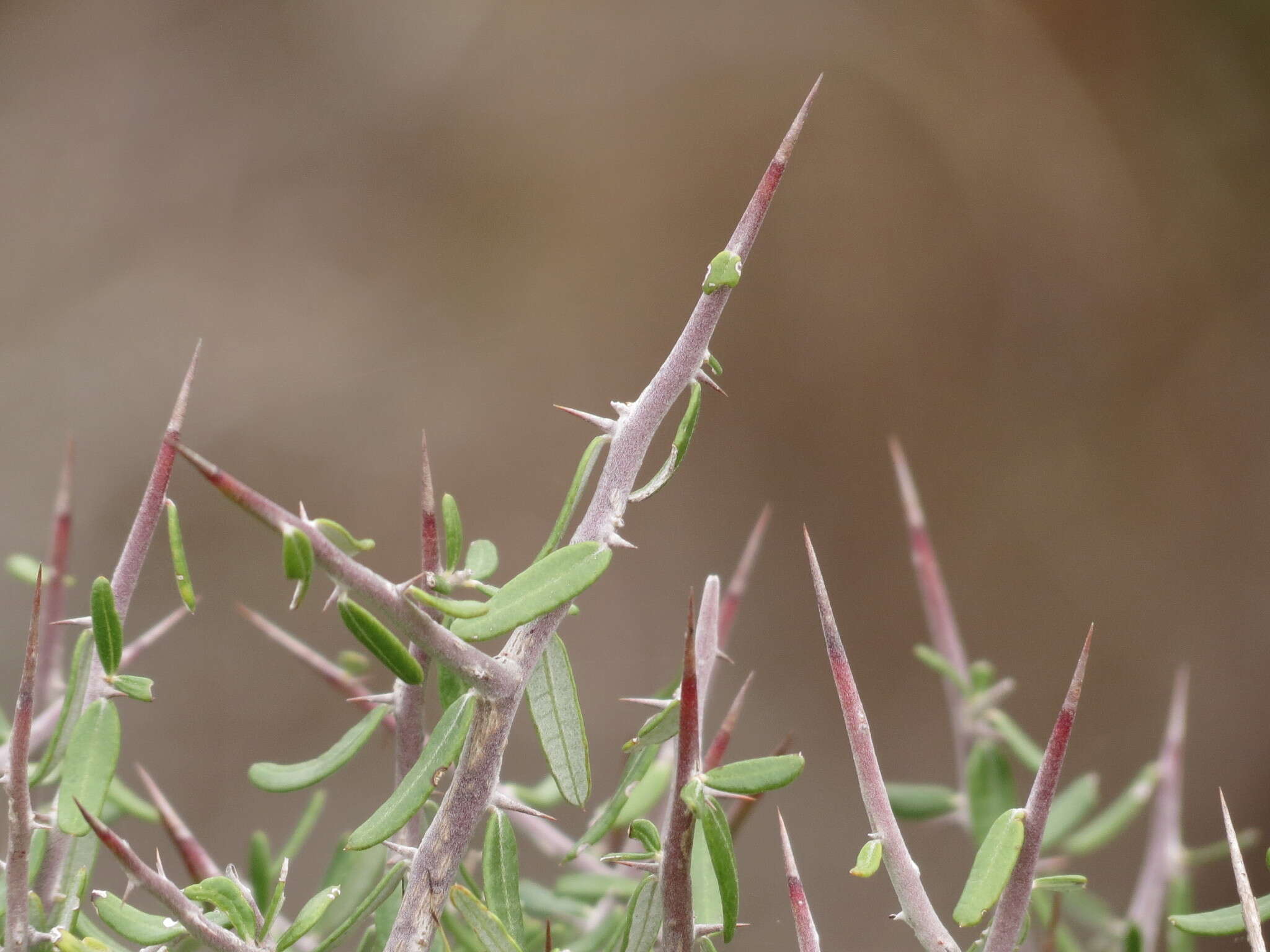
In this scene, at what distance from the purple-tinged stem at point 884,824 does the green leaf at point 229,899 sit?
0.15 meters

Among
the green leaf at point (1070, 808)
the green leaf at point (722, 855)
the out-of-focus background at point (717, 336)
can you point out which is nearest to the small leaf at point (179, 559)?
the green leaf at point (722, 855)

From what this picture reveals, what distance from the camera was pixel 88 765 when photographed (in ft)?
0.84

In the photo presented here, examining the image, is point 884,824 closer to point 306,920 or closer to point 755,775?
point 755,775

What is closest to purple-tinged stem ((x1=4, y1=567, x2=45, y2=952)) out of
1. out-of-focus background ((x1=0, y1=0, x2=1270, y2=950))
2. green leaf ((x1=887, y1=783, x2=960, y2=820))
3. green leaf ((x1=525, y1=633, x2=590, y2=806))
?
green leaf ((x1=525, y1=633, x2=590, y2=806))

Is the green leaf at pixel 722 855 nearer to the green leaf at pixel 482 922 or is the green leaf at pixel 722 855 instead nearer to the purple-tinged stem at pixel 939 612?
the green leaf at pixel 482 922

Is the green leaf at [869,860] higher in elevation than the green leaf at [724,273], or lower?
lower

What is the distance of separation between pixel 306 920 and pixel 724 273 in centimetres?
18

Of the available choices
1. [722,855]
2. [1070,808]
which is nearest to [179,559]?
[722,855]

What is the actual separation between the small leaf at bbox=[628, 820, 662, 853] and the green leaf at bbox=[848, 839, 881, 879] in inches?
2.0

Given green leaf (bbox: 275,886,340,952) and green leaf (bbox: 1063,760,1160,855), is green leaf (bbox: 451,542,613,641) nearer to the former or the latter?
green leaf (bbox: 275,886,340,952)

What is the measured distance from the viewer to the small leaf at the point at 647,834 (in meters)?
0.25

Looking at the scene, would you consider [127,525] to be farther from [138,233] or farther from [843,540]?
[843,540]

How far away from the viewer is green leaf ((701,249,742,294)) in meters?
0.23

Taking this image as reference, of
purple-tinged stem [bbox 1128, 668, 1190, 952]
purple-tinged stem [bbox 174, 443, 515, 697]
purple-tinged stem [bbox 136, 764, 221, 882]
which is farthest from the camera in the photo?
purple-tinged stem [bbox 1128, 668, 1190, 952]
